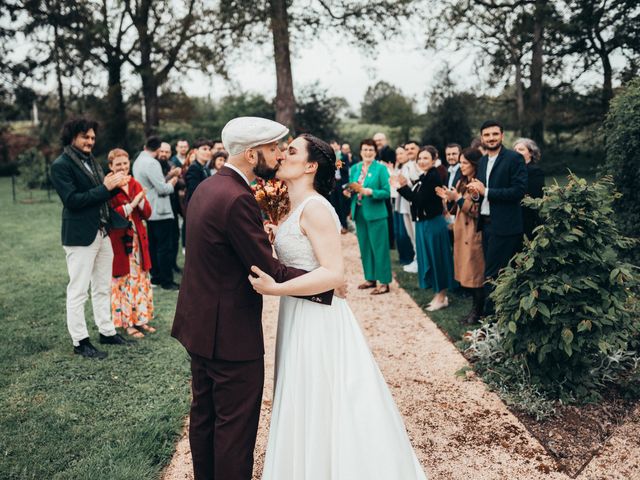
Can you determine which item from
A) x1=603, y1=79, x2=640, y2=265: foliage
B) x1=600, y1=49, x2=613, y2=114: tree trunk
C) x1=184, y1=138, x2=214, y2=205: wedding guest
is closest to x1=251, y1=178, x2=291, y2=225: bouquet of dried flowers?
x1=184, y1=138, x2=214, y2=205: wedding guest

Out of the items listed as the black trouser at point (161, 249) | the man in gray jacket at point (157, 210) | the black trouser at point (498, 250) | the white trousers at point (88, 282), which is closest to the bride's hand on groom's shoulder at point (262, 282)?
the white trousers at point (88, 282)

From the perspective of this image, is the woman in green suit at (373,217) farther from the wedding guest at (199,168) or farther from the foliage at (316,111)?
the foliage at (316,111)

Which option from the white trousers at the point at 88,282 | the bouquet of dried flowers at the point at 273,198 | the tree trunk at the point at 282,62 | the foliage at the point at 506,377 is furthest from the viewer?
the tree trunk at the point at 282,62

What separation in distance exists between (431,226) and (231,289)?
16.1 feet

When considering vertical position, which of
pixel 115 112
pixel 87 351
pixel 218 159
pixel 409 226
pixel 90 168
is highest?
pixel 115 112

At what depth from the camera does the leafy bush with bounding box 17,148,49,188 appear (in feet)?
71.6

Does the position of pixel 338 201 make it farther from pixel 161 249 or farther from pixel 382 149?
pixel 161 249

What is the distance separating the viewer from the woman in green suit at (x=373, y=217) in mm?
7707

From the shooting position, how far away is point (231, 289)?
2.67 m

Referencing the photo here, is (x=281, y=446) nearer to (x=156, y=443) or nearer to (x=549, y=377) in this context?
(x=156, y=443)

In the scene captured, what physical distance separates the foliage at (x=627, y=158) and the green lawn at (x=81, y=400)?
17.3ft

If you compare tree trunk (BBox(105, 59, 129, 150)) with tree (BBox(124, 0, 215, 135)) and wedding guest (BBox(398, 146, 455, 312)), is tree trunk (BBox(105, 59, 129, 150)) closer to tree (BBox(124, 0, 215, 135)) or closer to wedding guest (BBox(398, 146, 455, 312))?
tree (BBox(124, 0, 215, 135))

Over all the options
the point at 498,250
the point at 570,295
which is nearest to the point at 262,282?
the point at 570,295

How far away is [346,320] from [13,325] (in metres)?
5.24
